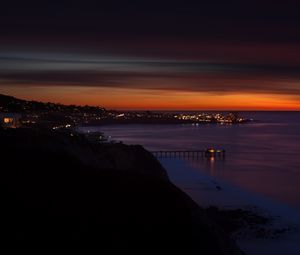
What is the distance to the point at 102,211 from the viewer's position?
38.9 ft

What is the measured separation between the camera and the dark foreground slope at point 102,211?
1091cm

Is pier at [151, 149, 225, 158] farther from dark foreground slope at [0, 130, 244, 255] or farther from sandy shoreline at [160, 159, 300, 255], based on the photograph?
dark foreground slope at [0, 130, 244, 255]

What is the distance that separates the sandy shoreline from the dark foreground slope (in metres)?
8.44

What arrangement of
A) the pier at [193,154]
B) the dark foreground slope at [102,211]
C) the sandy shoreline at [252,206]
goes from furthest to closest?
the pier at [193,154] → the sandy shoreline at [252,206] → the dark foreground slope at [102,211]

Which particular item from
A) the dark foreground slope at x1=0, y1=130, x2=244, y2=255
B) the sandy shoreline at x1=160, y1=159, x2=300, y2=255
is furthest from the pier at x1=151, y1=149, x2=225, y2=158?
the dark foreground slope at x1=0, y1=130, x2=244, y2=255

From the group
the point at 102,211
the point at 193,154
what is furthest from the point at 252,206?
the point at 193,154

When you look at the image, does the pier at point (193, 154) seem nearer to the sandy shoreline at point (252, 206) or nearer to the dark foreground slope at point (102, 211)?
the sandy shoreline at point (252, 206)

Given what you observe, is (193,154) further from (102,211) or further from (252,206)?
(102,211)

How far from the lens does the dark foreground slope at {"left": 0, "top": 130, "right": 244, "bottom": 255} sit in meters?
10.9

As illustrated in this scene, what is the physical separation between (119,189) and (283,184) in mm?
34211

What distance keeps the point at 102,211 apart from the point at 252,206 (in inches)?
817

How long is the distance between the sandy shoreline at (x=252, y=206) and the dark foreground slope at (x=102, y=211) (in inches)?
332

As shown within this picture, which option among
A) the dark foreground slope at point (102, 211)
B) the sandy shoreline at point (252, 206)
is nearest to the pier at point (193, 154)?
the sandy shoreline at point (252, 206)

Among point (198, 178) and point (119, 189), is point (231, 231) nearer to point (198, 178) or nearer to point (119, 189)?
point (119, 189)
